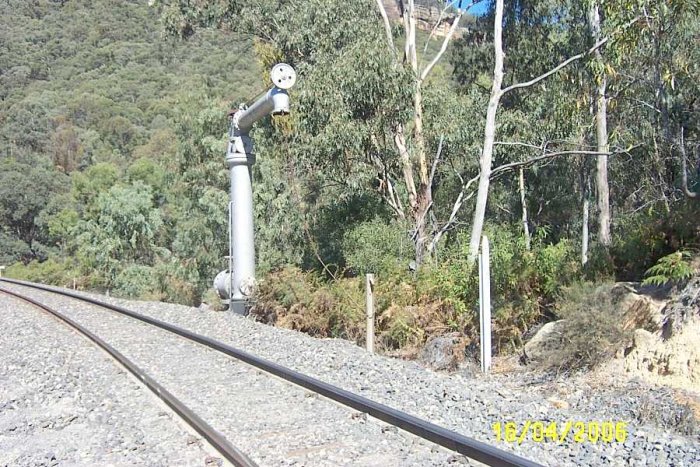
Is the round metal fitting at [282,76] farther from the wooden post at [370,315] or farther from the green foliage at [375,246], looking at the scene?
the green foliage at [375,246]

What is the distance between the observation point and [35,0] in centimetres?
17188

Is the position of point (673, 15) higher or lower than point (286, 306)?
higher

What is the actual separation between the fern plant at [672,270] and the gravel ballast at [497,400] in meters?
1.91

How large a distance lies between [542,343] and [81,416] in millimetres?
6957

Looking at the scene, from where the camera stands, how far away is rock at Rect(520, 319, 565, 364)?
38.8ft

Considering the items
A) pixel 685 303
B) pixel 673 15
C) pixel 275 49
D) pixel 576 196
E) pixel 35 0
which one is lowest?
pixel 685 303

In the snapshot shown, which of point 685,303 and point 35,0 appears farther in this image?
point 35,0

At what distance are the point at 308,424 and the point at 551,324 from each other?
19.6 feet

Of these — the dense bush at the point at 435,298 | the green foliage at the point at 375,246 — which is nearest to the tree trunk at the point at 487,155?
the dense bush at the point at 435,298

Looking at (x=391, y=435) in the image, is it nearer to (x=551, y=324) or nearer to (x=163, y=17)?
(x=551, y=324)

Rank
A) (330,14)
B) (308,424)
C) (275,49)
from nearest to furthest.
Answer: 1. (308,424)
2. (330,14)
3. (275,49)

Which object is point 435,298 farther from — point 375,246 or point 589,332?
point 375,246

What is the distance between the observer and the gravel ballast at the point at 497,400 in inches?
246

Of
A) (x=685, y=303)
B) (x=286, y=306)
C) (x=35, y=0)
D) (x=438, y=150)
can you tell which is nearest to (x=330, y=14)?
(x=438, y=150)
